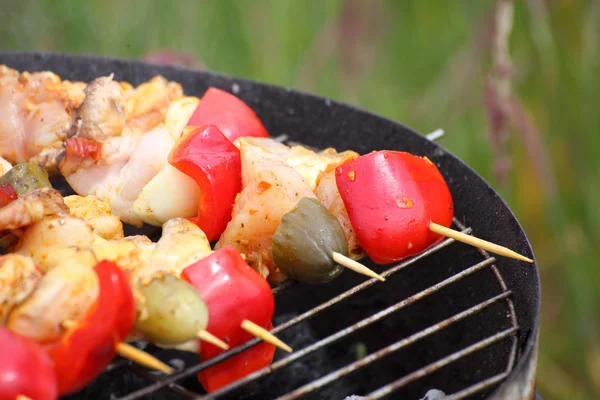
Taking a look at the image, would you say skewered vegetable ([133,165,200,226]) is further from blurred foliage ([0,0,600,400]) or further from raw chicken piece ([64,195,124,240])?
blurred foliage ([0,0,600,400])

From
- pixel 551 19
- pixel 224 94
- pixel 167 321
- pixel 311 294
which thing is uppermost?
pixel 551 19

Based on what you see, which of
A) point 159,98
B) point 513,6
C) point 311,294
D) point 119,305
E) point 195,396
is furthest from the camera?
point 513,6

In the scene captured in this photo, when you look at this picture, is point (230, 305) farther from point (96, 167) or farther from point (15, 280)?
point (96, 167)

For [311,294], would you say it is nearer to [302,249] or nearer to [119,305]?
[302,249]

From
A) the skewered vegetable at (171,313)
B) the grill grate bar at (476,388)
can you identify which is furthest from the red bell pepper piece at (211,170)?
the grill grate bar at (476,388)

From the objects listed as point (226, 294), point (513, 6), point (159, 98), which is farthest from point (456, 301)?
point (513, 6)

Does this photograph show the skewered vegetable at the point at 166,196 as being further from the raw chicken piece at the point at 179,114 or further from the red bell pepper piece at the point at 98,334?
Answer: the red bell pepper piece at the point at 98,334
